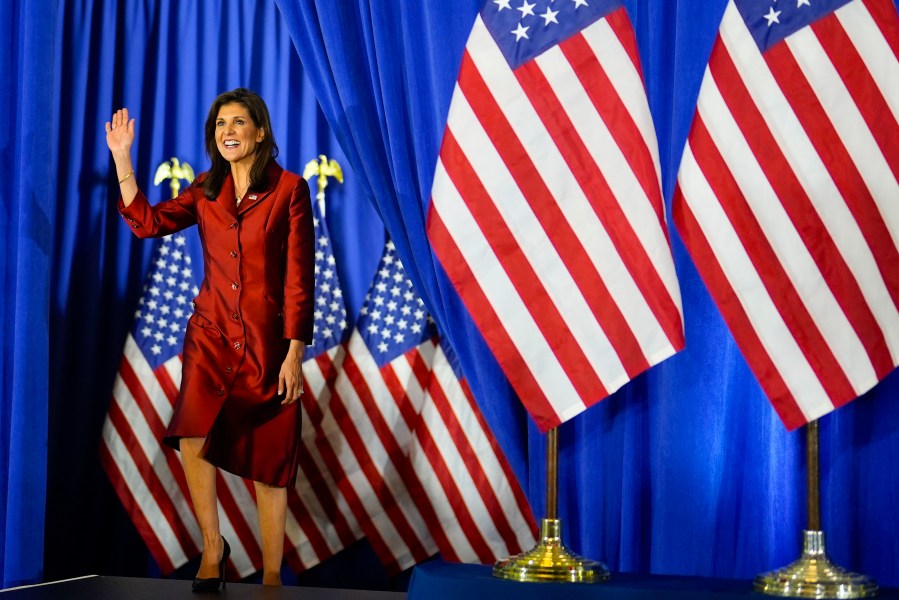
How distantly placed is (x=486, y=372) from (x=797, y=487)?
1000 mm


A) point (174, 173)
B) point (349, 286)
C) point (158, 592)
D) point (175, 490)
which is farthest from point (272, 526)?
point (174, 173)

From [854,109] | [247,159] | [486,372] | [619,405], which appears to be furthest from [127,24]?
[854,109]

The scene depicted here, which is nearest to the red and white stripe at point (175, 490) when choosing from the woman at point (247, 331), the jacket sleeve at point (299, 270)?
the woman at point (247, 331)

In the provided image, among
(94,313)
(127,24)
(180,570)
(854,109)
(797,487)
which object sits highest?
(127,24)

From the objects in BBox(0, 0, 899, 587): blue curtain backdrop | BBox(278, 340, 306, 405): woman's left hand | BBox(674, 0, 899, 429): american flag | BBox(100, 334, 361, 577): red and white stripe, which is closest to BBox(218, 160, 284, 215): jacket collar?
BBox(0, 0, 899, 587): blue curtain backdrop

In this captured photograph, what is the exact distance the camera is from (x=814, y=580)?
2395 millimetres

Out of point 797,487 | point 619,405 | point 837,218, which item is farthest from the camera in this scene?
point 619,405

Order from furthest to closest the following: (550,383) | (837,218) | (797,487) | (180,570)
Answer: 1. (180,570)
2. (797,487)
3. (550,383)
4. (837,218)

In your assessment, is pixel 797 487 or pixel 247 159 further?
pixel 247 159

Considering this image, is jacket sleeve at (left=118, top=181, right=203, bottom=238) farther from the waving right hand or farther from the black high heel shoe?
the black high heel shoe

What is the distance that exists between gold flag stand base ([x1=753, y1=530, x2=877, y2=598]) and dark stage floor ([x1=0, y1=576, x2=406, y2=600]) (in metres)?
1.05

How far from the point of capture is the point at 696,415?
326cm

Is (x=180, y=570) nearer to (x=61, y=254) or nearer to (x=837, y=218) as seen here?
(x=61, y=254)

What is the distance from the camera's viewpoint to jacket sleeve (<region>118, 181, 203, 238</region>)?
3.52 metres
